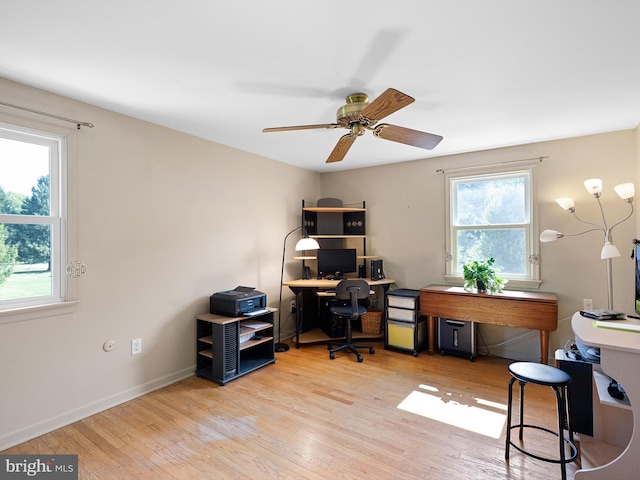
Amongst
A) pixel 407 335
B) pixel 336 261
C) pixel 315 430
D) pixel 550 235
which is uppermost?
pixel 550 235

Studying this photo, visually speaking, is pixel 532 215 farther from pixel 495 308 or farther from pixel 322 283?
pixel 322 283

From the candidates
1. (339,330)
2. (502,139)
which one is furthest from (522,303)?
(339,330)

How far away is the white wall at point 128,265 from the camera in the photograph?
216 centimetres

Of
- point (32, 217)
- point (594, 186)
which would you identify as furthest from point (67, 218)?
point (594, 186)

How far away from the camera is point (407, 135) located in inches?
89.3

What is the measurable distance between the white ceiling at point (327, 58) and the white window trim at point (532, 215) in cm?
67

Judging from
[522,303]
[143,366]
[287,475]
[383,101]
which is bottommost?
[287,475]

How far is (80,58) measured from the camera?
182cm

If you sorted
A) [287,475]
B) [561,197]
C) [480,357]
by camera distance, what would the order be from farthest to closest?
[480,357] < [561,197] < [287,475]

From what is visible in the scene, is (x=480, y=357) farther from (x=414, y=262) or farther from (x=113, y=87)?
(x=113, y=87)

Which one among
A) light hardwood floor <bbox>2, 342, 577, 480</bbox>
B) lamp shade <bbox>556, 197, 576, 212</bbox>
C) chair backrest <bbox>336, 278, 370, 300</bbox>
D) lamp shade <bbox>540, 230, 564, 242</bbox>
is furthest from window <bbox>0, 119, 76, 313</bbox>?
lamp shade <bbox>556, 197, 576, 212</bbox>

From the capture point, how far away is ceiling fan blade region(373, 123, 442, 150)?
2.16 m

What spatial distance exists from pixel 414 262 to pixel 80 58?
A: 12.2 ft

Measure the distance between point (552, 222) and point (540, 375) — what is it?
2.21 m
